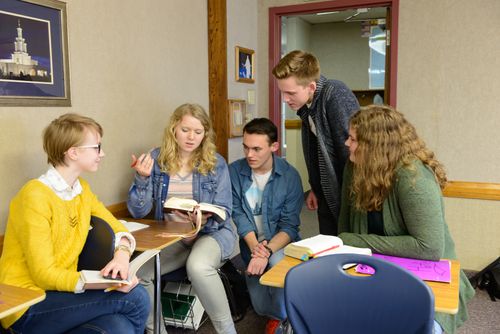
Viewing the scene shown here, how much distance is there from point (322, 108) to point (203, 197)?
779 mm

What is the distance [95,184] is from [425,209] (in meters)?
1.65

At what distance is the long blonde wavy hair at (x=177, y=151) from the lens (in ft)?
7.82

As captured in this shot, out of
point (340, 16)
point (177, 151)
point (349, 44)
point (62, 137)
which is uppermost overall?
point (340, 16)

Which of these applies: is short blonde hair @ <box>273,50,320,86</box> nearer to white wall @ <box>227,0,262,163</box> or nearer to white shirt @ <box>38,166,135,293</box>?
white shirt @ <box>38,166,135,293</box>

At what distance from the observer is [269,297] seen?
2.27m

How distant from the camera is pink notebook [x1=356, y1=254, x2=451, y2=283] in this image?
1406 mm

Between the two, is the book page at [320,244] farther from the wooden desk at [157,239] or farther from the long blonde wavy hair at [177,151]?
the long blonde wavy hair at [177,151]

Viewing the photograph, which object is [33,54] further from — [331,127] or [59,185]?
[331,127]

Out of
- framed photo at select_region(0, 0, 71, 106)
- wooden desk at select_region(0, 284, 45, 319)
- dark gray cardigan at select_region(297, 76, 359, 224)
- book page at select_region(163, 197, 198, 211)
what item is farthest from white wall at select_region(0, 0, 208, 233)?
dark gray cardigan at select_region(297, 76, 359, 224)

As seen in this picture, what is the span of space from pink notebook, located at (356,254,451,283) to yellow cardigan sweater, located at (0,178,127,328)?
98cm

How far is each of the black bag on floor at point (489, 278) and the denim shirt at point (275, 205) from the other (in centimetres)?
161

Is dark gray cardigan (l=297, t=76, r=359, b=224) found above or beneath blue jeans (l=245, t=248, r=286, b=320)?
above

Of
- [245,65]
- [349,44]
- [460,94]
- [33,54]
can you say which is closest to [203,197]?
[33,54]

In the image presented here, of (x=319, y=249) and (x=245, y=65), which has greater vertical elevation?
(x=245, y=65)
